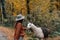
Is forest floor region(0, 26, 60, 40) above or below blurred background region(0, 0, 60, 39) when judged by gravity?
below

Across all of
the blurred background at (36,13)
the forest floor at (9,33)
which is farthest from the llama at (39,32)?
the blurred background at (36,13)

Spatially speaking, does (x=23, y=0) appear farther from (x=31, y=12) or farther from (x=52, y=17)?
(x=52, y=17)

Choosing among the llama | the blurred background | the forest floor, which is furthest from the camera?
Result: the blurred background

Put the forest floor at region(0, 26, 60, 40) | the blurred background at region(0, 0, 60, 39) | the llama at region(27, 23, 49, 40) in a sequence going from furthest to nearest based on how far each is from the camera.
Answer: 1. the blurred background at region(0, 0, 60, 39)
2. the forest floor at region(0, 26, 60, 40)
3. the llama at region(27, 23, 49, 40)

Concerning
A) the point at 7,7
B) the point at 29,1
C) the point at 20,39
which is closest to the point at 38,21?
the point at 29,1

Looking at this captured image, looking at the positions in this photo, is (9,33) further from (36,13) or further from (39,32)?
(39,32)

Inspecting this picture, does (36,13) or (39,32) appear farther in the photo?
(36,13)

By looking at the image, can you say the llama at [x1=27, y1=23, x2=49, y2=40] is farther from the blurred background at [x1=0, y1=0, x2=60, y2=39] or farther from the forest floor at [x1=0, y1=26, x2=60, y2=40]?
the blurred background at [x1=0, y1=0, x2=60, y2=39]

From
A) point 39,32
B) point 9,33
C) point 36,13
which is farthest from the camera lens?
point 36,13

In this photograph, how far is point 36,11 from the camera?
15.0 meters

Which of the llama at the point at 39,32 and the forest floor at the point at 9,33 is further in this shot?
the forest floor at the point at 9,33

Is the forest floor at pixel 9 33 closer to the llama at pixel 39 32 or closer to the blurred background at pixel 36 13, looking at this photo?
the blurred background at pixel 36 13

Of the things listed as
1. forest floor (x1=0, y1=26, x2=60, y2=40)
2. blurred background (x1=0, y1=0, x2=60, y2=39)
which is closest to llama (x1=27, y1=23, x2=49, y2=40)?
forest floor (x1=0, y1=26, x2=60, y2=40)

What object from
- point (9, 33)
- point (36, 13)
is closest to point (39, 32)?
point (9, 33)
